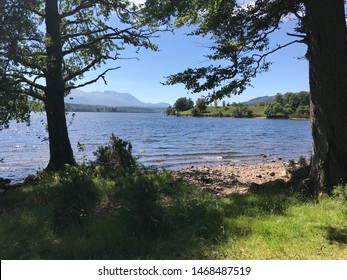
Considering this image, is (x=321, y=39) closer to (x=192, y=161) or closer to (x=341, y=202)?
(x=341, y=202)

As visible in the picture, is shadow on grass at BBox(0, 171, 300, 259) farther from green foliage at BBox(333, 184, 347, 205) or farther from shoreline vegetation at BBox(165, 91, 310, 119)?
shoreline vegetation at BBox(165, 91, 310, 119)

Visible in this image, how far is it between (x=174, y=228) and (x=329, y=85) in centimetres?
449

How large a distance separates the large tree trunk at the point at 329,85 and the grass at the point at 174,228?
34.4 inches

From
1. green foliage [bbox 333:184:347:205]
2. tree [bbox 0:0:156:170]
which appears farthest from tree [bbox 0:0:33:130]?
green foliage [bbox 333:184:347:205]

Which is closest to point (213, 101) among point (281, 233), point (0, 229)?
point (281, 233)

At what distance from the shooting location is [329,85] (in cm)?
729

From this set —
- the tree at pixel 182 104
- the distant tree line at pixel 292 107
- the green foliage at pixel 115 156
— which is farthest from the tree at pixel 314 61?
the tree at pixel 182 104

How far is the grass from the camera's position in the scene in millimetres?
4992

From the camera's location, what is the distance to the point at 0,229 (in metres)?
6.27

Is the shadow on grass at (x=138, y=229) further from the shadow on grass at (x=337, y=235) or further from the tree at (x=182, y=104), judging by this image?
the tree at (x=182, y=104)

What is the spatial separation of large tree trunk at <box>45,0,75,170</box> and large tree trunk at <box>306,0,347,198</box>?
962 cm

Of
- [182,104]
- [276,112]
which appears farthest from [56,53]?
[182,104]

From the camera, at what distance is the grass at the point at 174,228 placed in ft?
16.4

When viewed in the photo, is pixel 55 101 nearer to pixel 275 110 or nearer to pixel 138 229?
pixel 138 229
